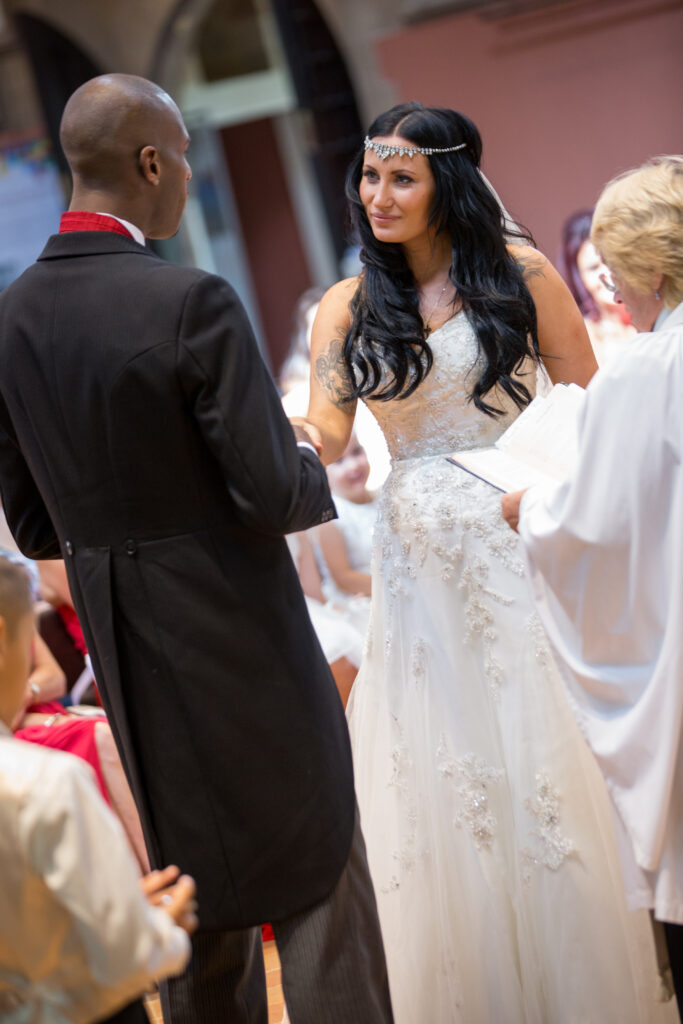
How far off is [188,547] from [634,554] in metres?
0.75

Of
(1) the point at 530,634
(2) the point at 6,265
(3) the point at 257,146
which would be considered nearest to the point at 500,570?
(1) the point at 530,634

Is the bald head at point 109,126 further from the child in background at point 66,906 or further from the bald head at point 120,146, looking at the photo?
the child in background at point 66,906

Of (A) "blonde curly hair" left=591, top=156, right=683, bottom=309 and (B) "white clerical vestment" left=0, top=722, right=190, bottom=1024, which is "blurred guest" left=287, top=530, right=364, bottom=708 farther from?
(B) "white clerical vestment" left=0, top=722, right=190, bottom=1024

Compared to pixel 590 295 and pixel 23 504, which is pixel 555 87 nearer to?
pixel 590 295

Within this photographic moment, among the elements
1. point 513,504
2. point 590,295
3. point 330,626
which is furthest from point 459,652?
point 590,295

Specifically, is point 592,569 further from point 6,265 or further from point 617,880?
point 6,265

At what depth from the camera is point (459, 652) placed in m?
2.65

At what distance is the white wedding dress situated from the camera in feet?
7.89

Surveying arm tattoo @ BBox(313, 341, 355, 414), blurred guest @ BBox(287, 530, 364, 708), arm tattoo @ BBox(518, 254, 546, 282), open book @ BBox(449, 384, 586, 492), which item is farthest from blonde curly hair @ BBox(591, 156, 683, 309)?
blurred guest @ BBox(287, 530, 364, 708)

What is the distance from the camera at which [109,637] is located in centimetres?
187

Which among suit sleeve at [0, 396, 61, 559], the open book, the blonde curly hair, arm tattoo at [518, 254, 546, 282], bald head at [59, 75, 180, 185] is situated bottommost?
the open book

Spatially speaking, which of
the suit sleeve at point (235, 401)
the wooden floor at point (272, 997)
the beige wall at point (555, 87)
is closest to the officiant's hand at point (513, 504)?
the suit sleeve at point (235, 401)

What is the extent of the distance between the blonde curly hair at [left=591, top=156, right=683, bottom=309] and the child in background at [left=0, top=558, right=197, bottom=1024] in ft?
4.14

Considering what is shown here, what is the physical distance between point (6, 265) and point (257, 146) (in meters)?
5.71
